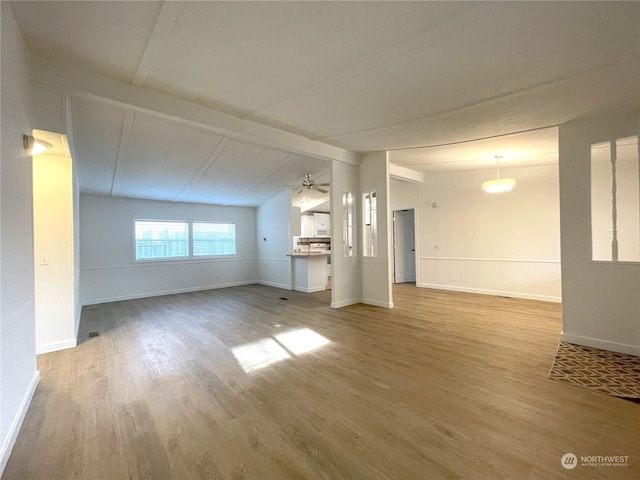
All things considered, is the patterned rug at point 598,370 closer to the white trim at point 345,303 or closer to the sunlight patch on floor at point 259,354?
the sunlight patch on floor at point 259,354

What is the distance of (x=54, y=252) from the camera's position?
340cm

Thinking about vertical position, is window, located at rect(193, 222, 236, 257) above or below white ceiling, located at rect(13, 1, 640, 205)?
below

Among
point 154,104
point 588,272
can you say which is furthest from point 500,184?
point 154,104

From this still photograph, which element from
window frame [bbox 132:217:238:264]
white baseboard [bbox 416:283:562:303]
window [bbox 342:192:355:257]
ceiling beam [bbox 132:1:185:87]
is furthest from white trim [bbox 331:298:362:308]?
window frame [bbox 132:217:238:264]

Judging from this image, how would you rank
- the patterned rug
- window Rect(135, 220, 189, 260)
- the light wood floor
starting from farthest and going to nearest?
window Rect(135, 220, 189, 260) < the patterned rug < the light wood floor

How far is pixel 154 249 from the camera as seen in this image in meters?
7.13

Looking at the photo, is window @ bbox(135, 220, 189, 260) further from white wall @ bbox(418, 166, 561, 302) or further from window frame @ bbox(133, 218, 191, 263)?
white wall @ bbox(418, 166, 561, 302)

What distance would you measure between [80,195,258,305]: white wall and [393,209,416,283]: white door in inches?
137

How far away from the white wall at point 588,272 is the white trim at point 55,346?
6252 millimetres

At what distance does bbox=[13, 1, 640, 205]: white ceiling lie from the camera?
1899 millimetres

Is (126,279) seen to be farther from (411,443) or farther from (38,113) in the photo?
(411,443)

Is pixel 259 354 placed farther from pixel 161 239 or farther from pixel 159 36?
pixel 161 239

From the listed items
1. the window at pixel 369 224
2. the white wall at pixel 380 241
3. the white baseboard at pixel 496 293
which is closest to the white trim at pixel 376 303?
the white wall at pixel 380 241

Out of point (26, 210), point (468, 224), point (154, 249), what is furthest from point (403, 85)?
point (154, 249)
